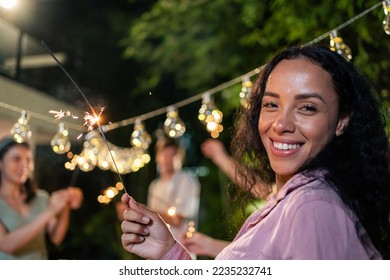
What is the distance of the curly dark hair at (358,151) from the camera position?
1207 millimetres

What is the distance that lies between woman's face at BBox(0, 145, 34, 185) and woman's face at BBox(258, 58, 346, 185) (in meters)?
2.12

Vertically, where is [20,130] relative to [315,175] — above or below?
above

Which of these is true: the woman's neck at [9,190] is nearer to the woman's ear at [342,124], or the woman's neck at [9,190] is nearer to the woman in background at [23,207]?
the woman in background at [23,207]

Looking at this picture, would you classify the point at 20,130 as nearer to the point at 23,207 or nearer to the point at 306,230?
the point at 23,207

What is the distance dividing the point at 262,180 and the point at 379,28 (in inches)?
44.2

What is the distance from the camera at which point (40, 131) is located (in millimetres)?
3988

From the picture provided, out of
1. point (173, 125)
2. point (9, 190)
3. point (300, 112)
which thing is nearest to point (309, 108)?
point (300, 112)

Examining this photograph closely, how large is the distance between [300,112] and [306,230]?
1.03ft

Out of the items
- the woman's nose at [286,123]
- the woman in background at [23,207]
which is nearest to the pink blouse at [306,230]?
the woman's nose at [286,123]

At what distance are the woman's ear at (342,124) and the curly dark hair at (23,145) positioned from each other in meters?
2.20

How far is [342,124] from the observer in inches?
50.3
